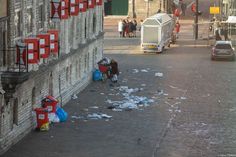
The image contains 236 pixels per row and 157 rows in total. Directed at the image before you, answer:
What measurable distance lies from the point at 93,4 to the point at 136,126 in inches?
498

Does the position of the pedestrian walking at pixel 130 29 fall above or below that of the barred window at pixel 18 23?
below

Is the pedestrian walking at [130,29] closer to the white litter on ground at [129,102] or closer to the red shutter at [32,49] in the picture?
the white litter on ground at [129,102]

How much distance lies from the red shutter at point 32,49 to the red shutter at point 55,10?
5.22 m

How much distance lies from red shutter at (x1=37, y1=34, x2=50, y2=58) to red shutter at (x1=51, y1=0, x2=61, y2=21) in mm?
3532

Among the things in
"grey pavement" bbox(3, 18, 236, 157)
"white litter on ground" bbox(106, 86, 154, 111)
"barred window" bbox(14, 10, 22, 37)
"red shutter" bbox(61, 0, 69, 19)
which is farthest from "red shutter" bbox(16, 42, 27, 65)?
"white litter on ground" bbox(106, 86, 154, 111)

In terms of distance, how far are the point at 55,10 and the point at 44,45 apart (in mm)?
4306

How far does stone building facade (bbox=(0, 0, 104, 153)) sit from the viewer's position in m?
25.6

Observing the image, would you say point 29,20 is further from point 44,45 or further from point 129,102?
point 129,102

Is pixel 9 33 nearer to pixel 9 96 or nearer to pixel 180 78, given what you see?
pixel 9 96

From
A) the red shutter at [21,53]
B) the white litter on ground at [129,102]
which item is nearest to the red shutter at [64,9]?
the white litter on ground at [129,102]

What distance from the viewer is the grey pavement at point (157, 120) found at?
26141 mm

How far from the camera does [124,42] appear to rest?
61.3 metres

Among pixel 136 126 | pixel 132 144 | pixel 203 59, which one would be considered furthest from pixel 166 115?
pixel 203 59

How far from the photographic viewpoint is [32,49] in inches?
1039
